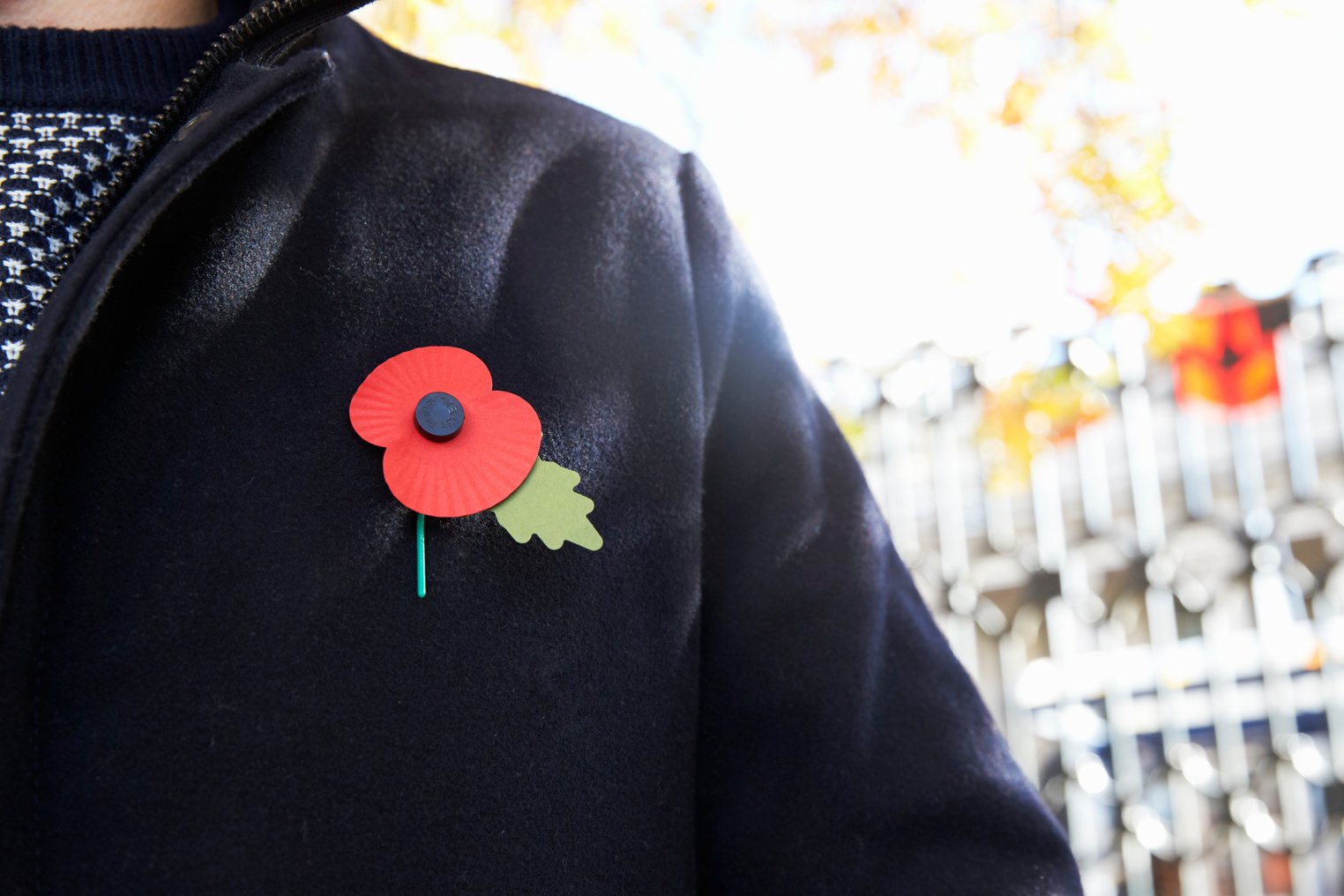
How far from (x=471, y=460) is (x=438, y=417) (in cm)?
4

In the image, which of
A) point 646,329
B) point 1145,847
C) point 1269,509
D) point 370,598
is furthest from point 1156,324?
point 370,598

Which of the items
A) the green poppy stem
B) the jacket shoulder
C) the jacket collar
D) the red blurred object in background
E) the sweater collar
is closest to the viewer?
the jacket collar

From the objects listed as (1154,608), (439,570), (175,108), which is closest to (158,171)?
(175,108)

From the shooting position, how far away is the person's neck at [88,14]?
1.15 m

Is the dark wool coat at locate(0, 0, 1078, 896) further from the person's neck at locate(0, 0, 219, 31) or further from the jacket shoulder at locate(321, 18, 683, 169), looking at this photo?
the person's neck at locate(0, 0, 219, 31)

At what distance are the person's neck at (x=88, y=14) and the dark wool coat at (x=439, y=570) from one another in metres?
→ 0.16

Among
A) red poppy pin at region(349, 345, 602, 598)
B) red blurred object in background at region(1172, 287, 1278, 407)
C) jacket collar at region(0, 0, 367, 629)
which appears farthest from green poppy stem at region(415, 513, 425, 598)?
red blurred object in background at region(1172, 287, 1278, 407)

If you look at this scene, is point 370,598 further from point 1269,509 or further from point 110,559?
point 1269,509

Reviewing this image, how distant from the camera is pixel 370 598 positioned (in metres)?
0.90

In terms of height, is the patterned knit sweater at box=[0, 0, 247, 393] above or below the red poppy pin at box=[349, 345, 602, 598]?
above

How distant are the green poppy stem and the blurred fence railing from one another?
3578mm

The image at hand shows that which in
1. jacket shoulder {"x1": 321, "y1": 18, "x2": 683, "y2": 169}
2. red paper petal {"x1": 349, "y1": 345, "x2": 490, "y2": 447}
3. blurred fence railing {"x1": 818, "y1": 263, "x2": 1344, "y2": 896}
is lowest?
blurred fence railing {"x1": 818, "y1": 263, "x2": 1344, "y2": 896}

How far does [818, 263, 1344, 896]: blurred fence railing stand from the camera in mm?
4035

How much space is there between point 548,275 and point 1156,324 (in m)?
3.51
